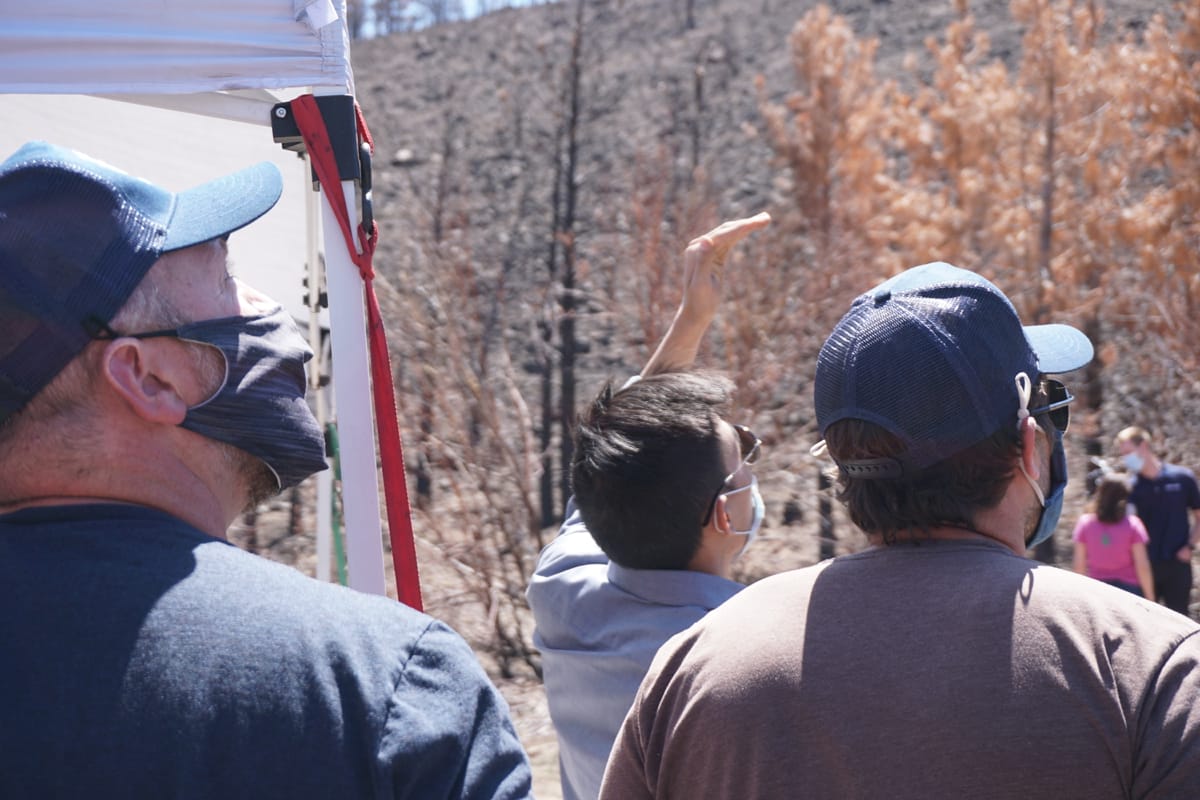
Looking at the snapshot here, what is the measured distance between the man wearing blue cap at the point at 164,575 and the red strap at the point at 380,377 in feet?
3.40

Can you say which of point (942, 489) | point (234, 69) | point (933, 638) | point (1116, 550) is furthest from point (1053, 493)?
point (1116, 550)

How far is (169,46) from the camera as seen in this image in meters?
2.45

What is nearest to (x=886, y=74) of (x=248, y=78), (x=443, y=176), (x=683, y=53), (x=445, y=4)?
(x=683, y=53)

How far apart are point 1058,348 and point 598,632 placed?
91 cm

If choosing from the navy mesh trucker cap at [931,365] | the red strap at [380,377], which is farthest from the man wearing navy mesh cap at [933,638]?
the red strap at [380,377]

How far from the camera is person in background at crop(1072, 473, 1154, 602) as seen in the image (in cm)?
733

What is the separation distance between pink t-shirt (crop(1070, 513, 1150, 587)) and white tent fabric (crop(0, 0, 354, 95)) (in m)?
6.24

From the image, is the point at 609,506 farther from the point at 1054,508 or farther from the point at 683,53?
the point at 683,53

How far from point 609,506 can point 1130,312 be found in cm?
1577

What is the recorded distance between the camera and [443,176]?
2078 centimetres

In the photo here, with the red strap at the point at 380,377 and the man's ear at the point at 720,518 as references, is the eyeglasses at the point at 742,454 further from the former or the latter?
the red strap at the point at 380,377

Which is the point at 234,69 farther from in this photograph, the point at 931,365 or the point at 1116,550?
the point at 1116,550

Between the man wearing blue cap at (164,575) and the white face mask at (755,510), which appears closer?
the man wearing blue cap at (164,575)

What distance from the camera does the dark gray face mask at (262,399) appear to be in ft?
4.71
